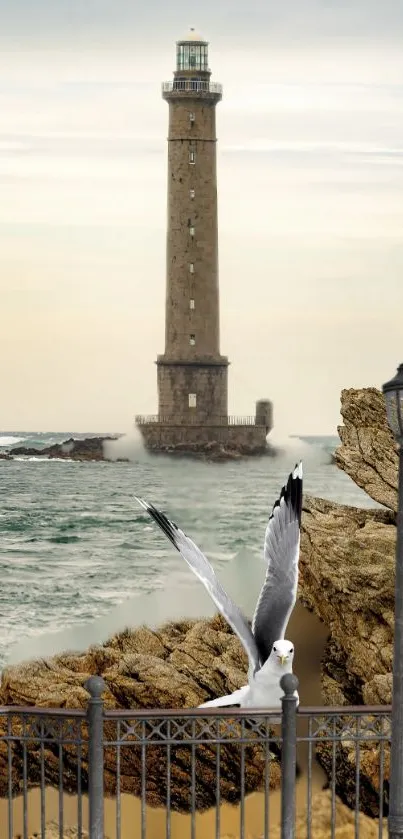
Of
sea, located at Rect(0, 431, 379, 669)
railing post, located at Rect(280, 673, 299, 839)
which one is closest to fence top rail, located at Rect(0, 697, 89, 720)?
railing post, located at Rect(280, 673, 299, 839)

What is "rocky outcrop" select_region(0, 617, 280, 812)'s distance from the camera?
350 inches

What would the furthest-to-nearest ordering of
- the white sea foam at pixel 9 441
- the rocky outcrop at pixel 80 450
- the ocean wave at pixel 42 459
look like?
the white sea foam at pixel 9 441, the ocean wave at pixel 42 459, the rocky outcrop at pixel 80 450

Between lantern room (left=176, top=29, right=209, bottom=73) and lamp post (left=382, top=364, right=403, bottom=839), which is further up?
lantern room (left=176, top=29, right=209, bottom=73)

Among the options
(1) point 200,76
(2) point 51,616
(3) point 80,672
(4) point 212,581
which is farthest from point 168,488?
(4) point 212,581

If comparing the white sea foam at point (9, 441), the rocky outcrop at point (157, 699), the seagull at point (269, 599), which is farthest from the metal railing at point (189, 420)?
the seagull at point (269, 599)

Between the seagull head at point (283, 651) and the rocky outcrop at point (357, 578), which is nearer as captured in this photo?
the seagull head at point (283, 651)

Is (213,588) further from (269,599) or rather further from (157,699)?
(157,699)

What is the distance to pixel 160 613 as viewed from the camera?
28.7 meters

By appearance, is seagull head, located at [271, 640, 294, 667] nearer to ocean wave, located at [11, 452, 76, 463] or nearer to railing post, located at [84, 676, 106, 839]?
railing post, located at [84, 676, 106, 839]

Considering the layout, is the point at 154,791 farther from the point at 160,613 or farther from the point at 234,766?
the point at 160,613

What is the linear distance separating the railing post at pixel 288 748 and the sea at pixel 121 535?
14052 millimetres

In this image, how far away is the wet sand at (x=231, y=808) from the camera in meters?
9.24

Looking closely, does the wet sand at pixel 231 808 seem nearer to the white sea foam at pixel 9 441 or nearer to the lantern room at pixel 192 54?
the lantern room at pixel 192 54

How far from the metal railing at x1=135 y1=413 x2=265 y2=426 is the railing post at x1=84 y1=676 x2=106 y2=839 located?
39.7 metres
